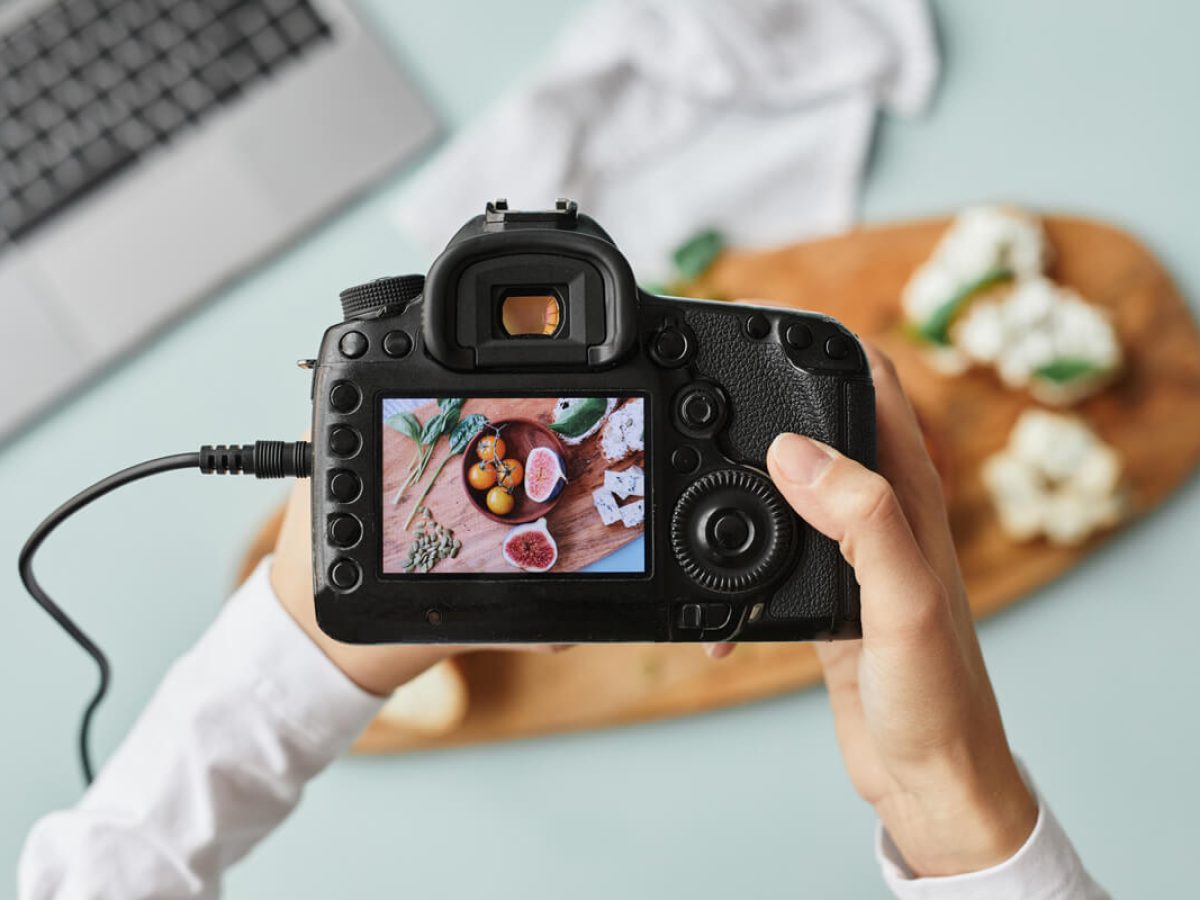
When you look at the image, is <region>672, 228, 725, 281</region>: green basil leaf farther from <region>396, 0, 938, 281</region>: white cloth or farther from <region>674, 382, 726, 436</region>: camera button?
<region>674, 382, 726, 436</region>: camera button


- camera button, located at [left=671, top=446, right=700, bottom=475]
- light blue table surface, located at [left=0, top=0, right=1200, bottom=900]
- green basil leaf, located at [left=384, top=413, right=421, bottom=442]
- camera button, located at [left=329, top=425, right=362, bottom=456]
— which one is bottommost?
light blue table surface, located at [left=0, top=0, right=1200, bottom=900]

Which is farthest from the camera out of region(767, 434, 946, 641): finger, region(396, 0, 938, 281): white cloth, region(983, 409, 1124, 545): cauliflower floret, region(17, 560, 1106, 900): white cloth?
region(396, 0, 938, 281): white cloth

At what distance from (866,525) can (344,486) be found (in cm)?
19

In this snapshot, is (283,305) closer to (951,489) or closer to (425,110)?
(425,110)

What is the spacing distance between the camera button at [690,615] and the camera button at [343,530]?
123 millimetres

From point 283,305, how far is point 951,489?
51 cm

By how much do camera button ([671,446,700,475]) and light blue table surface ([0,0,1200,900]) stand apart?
0.44 metres

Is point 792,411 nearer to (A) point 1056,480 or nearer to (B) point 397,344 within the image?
(B) point 397,344

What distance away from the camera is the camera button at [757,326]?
1.38ft

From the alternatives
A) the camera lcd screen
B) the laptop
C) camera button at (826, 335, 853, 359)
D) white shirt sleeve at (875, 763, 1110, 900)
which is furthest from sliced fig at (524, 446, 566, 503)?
the laptop

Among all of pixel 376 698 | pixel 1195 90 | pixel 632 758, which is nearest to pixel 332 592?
pixel 376 698

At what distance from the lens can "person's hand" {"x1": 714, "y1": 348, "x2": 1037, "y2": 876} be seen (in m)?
0.41

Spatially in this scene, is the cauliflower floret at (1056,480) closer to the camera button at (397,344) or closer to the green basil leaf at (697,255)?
the green basil leaf at (697,255)

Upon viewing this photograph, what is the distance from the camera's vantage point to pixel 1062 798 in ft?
2.70
